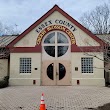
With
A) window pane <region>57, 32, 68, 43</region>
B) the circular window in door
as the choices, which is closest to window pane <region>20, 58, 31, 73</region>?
the circular window in door

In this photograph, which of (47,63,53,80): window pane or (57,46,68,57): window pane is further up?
(57,46,68,57): window pane

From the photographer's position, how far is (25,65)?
23672mm

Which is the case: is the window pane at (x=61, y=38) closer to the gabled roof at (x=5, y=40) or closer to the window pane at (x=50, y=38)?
the window pane at (x=50, y=38)

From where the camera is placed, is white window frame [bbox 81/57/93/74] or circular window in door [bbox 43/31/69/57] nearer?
white window frame [bbox 81/57/93/74]

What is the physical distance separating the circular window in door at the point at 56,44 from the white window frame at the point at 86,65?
2094mm

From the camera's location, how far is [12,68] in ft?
77.4

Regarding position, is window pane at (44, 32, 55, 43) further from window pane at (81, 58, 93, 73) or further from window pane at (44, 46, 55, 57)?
window pane at (81, 58, 93, 73)

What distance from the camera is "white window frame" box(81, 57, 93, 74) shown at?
2315 centimetres

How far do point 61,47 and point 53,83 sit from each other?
3700 millimetres

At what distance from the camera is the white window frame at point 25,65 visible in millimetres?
23594

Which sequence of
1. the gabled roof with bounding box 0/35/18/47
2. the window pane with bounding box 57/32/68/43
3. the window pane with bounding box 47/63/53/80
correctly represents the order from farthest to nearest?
the gabled roof with bounding box 0/35/18/47 < the window pane with bounding box 57/32/68/43 < the window pane with bounding box 47/63/53/80

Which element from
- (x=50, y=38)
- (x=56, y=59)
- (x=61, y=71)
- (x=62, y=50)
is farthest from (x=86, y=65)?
(x=50, y=38)

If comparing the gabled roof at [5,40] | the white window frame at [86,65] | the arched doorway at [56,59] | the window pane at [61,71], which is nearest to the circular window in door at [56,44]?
the arched doorway at [56,59]

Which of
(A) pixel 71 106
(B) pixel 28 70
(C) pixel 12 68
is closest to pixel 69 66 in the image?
(B) pixel 28 70
